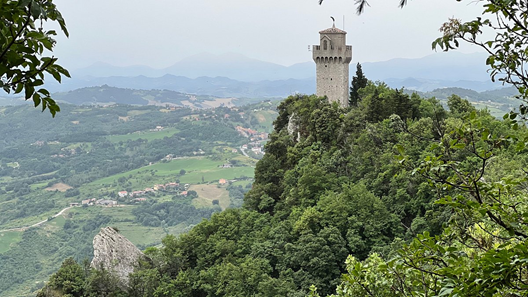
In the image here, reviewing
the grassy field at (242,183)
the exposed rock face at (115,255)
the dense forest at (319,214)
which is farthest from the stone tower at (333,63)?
the grassy field at (242,183)

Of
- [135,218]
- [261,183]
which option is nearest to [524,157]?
[261,183]

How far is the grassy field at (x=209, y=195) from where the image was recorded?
130250mm

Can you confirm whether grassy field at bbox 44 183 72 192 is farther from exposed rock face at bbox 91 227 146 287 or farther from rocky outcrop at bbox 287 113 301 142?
exposed rock face at bbox 91 227 146 287

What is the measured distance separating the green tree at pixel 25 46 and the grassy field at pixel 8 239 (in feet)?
363

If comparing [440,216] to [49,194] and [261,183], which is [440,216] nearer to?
[261,183]

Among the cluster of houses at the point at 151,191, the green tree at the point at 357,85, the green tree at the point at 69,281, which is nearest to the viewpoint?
the green tree at the point at 69,281

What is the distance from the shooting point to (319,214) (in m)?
25.5

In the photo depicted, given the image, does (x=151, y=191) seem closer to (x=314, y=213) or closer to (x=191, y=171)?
(x=191, y=171)

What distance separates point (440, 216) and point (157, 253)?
1777cm

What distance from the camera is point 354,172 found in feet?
97.3

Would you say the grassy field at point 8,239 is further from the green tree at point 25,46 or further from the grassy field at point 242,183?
the green tree at point 25,46

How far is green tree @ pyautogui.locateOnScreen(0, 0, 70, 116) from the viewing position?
312 centimetres

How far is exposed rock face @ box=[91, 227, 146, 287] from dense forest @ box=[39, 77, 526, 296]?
0.98 m

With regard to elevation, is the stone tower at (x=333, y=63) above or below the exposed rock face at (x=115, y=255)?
above
